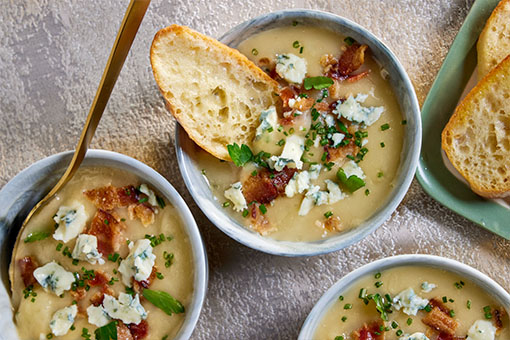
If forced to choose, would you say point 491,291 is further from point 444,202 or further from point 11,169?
point 11,169

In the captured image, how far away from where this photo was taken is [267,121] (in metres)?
2.19

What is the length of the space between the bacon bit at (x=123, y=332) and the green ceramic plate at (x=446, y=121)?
126cm

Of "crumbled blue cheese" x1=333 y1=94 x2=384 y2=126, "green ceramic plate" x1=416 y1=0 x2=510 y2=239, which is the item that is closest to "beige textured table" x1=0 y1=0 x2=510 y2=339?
"green ceramic plate" x1=416 y1=0 x2=510 y2=239

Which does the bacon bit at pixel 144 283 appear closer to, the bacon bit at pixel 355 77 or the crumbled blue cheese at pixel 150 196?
the crumbled blue cheese at pixel 150 196

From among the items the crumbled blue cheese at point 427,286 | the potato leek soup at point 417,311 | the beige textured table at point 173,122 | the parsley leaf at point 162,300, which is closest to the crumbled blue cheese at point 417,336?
the potato leek soup at point 417,311

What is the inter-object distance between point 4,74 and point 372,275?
5.62 feet

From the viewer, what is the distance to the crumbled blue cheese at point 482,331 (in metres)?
2.19

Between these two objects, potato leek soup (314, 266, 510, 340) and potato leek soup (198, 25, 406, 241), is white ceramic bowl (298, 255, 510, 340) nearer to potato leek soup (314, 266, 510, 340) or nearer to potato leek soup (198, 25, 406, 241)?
potato leek soup (314, 266, 510, 340)

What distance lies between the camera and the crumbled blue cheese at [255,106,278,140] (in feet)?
7.19

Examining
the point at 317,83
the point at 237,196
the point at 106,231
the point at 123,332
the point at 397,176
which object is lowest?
the point at 123,332

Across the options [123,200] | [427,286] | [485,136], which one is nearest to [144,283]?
[123,200]

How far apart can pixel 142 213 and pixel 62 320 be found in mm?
491

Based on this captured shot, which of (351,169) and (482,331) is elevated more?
(351,169)

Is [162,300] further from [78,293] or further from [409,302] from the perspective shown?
[409,302]
